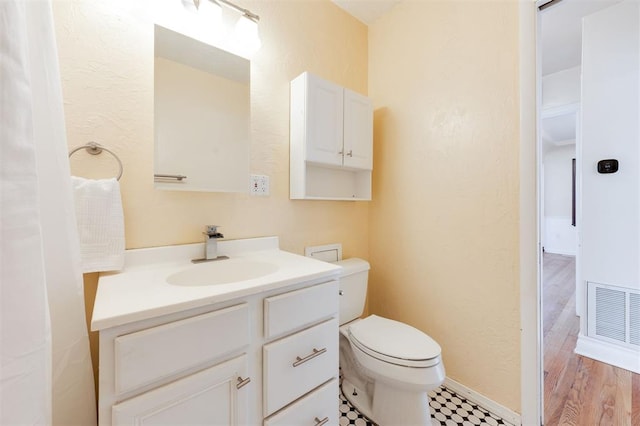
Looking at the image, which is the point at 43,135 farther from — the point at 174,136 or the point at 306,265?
the point at 306,265

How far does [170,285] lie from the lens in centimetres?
79

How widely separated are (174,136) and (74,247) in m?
0.57

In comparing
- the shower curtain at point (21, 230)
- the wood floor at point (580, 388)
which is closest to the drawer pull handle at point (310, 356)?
the shower curtain at point (21, 230)

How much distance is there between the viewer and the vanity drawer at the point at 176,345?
58cm

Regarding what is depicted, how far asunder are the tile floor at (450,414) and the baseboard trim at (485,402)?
0.06 ft

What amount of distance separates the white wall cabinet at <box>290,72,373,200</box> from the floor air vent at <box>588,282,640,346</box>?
5.76 feet

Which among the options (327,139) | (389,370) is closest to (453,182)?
(327,139)

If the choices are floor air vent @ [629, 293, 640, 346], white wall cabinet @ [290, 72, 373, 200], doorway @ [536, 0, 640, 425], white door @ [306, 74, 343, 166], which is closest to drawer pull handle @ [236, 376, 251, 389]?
white wall cabinet @ [290, 72, 373, 200]

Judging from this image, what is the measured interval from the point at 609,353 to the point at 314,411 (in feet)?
6.84

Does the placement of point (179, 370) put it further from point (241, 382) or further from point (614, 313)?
point (614, 313)

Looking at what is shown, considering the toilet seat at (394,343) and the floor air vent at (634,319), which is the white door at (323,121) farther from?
the floor air vent at (634,319)

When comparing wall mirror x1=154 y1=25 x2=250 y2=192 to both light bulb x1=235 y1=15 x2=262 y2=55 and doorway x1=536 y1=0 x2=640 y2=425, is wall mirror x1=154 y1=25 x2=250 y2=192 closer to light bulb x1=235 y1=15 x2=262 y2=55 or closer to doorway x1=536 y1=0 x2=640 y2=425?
light bulb x1=235 y1=15 x2=262 y2=55

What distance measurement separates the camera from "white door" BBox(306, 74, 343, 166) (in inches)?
53.8

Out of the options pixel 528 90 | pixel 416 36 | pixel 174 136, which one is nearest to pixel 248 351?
pixel 174 136
